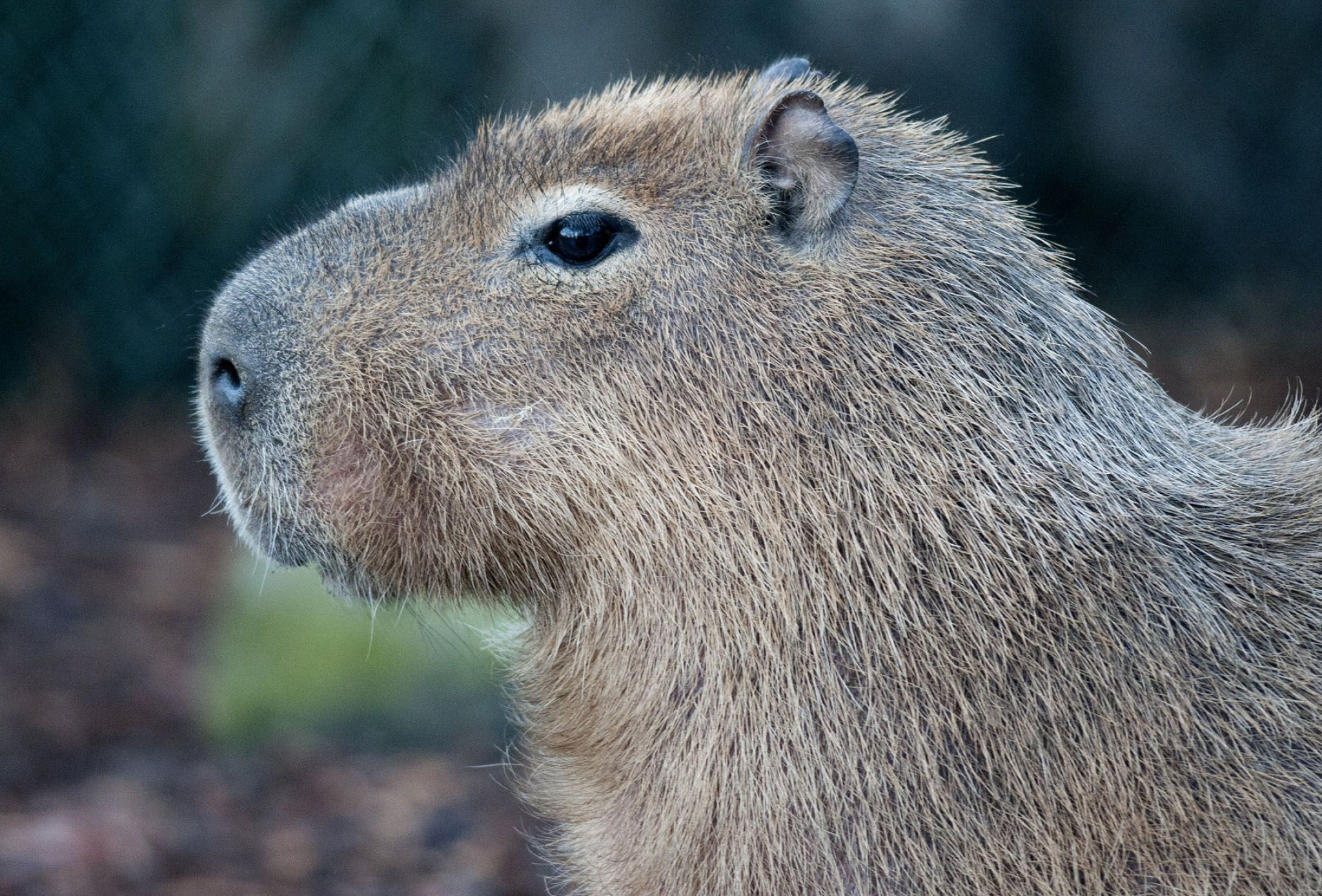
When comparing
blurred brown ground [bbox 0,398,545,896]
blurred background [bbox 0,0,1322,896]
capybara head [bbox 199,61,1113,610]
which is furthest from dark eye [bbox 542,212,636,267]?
blurred background [bbox 0,0,1322,896]

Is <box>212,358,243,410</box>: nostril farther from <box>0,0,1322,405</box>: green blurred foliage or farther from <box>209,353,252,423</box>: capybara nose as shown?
<box>0,0,1322,405</box>: green blurred foliage

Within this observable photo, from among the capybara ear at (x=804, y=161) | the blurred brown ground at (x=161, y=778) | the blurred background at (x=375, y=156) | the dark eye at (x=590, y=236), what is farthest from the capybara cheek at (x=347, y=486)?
the blurred background at (x=375, y=156)

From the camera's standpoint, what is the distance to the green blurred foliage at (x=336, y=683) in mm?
4738

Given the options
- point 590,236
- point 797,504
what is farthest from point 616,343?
point 797,504

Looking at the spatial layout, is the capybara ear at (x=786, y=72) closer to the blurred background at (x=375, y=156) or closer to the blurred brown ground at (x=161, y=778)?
the blurred brown ground at (x=161, y=778)

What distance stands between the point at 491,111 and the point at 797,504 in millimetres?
5087

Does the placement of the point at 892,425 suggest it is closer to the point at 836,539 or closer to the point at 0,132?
the point at 836,539

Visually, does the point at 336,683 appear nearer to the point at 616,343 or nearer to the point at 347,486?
the point at 347,486

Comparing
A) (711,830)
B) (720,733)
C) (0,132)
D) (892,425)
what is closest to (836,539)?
(892,425)

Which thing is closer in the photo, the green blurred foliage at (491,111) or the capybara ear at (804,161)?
the capybara ear at (804,161)

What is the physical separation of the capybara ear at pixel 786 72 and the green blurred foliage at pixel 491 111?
4.14 metres

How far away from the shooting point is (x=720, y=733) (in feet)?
7.14

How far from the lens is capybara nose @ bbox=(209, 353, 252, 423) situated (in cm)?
243

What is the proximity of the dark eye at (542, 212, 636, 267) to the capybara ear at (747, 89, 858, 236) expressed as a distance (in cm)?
26
